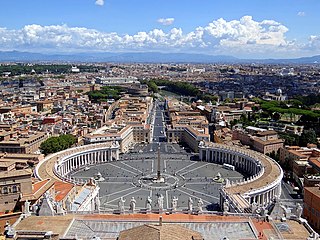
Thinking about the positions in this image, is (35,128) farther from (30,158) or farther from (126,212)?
(126,212)

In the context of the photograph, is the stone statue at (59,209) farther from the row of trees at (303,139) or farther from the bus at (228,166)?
the row of trees at (303,139)

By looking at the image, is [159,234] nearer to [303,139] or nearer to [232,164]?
[232,164]

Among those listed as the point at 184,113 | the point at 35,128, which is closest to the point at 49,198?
the point at 35,128

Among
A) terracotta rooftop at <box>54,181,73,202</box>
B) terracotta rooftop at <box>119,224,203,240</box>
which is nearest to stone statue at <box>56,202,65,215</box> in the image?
terracotta rooftop at <box>54,181,73,202</box>

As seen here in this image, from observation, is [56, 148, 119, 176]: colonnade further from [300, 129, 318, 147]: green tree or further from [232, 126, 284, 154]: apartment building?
[300, 129, 318, 147]: green tree

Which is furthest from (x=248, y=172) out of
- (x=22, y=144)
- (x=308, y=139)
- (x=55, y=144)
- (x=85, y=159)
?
(x=22, y=144)

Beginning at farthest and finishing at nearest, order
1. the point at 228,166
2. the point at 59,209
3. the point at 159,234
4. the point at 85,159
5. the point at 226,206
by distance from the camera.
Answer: the point at 85,159
the point at 228,166
the point at 226,206
the point at 59,209
the point at 159,234

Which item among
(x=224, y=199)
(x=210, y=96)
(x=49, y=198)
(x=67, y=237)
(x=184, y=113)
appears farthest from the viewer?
(x=210, y=96)
